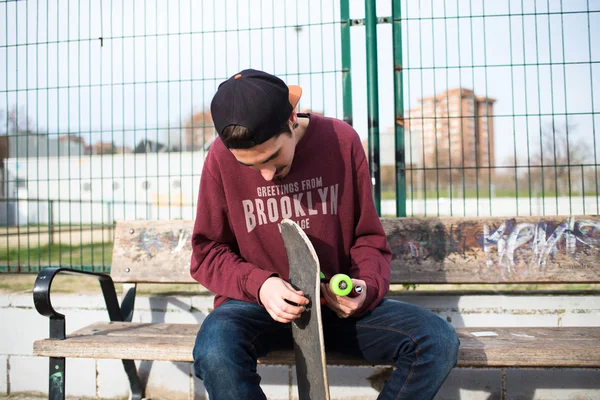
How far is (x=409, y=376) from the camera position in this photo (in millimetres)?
1723

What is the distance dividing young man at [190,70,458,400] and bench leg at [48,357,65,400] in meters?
0.81

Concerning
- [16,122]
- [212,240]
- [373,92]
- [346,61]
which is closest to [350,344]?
[212,240]

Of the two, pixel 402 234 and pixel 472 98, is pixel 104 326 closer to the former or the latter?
pixel 402 234

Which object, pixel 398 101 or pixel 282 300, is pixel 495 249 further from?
pixel 282 300

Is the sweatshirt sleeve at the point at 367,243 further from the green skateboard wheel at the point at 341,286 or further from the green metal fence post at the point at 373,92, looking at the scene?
the green metal fence post at the point at 373,92

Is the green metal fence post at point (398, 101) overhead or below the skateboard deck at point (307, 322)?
overhead

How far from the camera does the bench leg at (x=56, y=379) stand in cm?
223

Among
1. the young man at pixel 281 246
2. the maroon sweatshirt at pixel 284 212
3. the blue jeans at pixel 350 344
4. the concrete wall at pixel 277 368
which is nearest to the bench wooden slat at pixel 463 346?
the blue jeans at pixel 350 344

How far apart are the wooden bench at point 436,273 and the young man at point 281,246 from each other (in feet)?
0.74

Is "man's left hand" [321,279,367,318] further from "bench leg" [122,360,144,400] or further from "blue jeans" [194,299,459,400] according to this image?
"bench leg" [122,360,144,400]

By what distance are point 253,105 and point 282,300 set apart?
635 mm

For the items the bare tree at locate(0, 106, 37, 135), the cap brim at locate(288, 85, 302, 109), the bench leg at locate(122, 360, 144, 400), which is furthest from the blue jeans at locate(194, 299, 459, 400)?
the bare tree at locate(0, 106, 37, 135)

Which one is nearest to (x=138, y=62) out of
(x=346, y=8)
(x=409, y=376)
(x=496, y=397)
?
(x=346, y=8)

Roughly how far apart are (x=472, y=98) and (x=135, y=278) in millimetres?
2437
